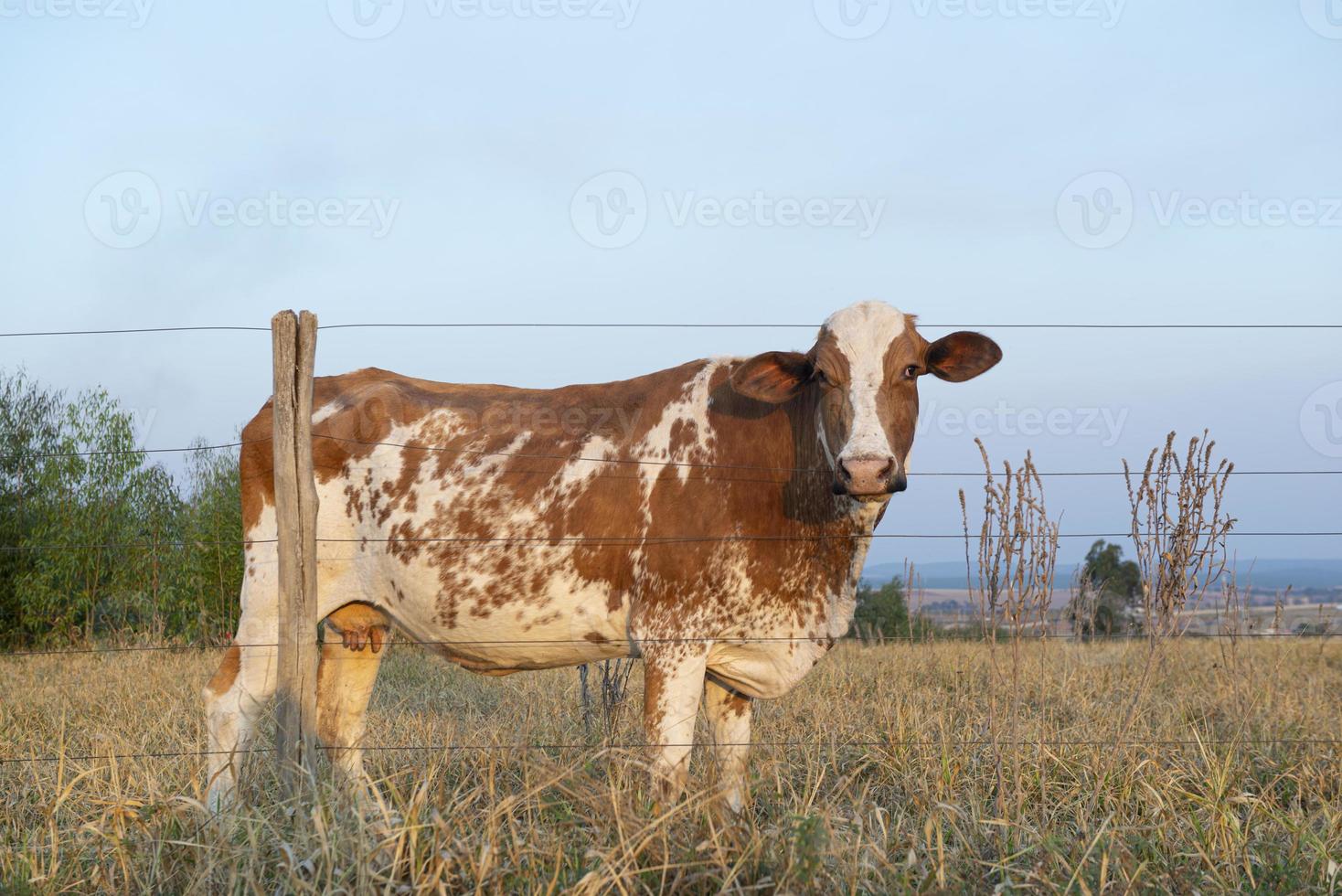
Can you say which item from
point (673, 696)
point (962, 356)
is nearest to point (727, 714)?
point (673, 696)

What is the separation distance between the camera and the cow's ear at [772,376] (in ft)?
16.8

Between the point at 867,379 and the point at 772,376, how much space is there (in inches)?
22.0

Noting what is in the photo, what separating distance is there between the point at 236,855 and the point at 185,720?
13.1 ft

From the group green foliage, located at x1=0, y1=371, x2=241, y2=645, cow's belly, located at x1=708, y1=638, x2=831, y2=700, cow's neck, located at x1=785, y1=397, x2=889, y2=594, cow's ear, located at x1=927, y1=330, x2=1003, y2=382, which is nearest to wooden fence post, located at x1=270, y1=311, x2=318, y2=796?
cow's belly, located at x1=708, y1=638, x2=831, y2=700

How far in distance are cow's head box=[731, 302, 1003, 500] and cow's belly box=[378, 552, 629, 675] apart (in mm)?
1343

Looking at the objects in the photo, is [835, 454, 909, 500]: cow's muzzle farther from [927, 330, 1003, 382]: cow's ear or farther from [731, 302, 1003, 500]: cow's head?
[927, 330, 1003, 382]: cow's ear

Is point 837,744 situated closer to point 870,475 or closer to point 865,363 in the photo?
point 870,475

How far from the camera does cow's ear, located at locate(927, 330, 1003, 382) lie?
17.2 ft

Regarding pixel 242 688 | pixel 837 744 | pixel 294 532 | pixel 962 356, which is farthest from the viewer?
pixel 837 744

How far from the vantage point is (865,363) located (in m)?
4.85

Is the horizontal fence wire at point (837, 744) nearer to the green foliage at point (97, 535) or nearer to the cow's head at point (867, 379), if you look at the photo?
the cow's head at point (867, 379)

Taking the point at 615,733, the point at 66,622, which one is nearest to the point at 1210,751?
the point at 615,733

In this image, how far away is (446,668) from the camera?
34.8 feet

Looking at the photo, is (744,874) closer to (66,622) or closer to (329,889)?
(329,889)
